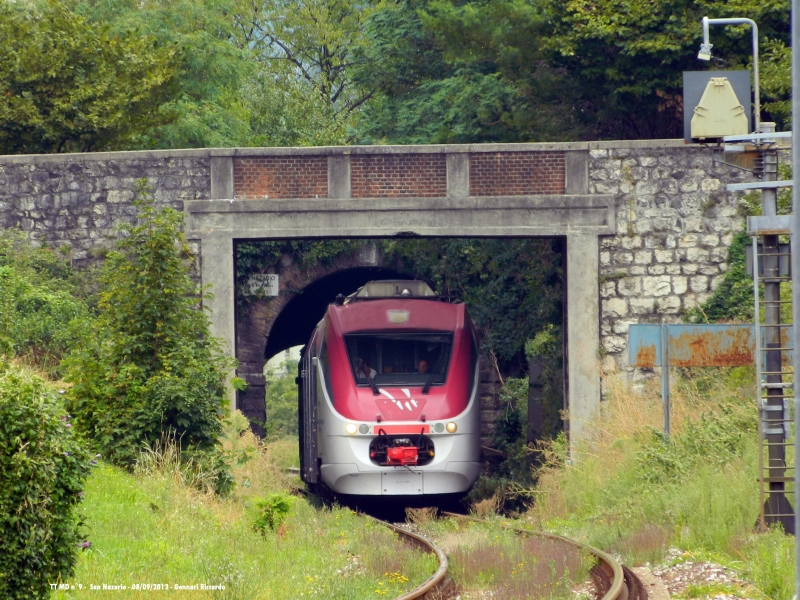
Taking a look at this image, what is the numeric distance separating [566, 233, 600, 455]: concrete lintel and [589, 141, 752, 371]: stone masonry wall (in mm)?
165

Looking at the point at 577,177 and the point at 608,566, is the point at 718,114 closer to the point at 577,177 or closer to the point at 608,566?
the point at 608,566

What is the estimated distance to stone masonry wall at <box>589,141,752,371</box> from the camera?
16.8 m

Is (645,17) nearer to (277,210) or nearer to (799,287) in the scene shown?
(277,210)

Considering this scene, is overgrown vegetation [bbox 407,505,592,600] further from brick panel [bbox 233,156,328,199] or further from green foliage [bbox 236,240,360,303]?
green foliage [bbox 236,240,360,303]

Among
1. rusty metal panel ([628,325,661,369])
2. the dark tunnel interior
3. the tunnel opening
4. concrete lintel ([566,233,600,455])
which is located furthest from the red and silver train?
the dark tunnel interior

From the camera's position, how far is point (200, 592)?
7621 millimetres

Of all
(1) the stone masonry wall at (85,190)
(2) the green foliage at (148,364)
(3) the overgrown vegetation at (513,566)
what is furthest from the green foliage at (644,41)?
(3) the overgrown vegetation at (513,566)

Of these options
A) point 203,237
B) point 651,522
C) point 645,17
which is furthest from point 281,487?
point 645,17

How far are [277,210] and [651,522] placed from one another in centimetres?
800

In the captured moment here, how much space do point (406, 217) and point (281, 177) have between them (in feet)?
6.58

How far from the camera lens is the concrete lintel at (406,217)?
16.7 metres

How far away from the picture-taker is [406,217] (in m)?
16.8

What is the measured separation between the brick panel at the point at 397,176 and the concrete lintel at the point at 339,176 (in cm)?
8

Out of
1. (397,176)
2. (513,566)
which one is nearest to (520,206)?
(397,176)
